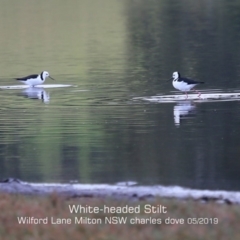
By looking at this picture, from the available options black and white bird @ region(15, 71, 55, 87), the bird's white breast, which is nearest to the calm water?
the bird's white breast

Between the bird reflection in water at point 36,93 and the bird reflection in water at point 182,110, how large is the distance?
152 inches

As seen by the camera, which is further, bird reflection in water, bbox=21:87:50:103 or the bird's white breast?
bird reflection in water, bbox=21:87:50:103

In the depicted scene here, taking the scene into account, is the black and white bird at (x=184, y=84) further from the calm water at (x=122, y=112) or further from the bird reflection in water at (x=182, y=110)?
the bird reflection in water at (x=182, y=110)

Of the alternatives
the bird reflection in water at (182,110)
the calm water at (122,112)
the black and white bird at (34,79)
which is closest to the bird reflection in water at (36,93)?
the calm water at (122,112)

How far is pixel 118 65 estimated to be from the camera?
1319 inches

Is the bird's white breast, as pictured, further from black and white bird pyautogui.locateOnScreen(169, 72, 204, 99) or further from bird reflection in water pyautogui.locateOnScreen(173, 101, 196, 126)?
bird reflection in water pyautogui.locateOnScreen(173, 101, 196, 126)

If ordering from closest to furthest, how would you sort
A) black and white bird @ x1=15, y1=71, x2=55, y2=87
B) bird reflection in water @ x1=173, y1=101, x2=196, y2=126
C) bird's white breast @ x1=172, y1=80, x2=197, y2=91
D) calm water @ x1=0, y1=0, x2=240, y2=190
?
1. calm water @ x1=0, y1=0, x2=240, y2=190
2. bird reflection in water @ x1=173, y1=101, x2=196, y2=126
3. bird's white breast @ x1=172, y1=80, x2=197, y2=91
4. black and white bird @ x1=15, y1=71, x2=55, y2=87

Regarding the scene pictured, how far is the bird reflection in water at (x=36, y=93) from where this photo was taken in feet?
82.5

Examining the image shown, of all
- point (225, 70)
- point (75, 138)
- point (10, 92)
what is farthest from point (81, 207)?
point (225, 70)

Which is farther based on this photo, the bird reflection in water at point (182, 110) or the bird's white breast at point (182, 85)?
the bird's white breast at point (182, 85)

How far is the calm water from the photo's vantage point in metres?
14.8

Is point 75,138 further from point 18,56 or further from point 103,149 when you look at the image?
point 18,56

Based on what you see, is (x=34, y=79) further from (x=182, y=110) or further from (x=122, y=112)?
(x=182, y=110)

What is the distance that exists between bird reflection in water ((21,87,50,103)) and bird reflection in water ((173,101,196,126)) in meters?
3.87
